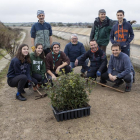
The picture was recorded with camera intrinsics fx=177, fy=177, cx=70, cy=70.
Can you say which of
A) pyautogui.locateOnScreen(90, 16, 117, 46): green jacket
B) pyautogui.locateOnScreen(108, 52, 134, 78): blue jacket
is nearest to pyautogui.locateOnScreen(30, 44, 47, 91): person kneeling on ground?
pyautogui.locateOnScreen(108, 52, 134, 78): blue jacket

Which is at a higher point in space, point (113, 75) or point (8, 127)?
point (113, 75)

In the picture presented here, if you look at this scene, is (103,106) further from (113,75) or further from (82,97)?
(113,75)

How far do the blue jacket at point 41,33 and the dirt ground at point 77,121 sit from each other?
178cm

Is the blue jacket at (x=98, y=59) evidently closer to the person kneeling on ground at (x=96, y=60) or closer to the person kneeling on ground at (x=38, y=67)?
the person kneeling on ground at (x=96, y=60)

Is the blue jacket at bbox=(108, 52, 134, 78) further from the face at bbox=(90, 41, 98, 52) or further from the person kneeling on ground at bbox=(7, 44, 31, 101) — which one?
the person kneeling on ground at bbox=(7, 44, 31, 101)

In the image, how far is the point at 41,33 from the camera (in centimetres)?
524

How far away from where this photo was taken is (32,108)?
12.8 ft

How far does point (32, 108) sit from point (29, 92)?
1.07 metres

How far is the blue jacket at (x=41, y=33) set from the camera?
522 cm

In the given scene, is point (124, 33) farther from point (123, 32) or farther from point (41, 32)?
point (41, 32)

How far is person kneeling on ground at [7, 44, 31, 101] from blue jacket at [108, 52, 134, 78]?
2.23m

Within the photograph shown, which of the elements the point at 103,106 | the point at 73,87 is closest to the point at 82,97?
the point at 73,87

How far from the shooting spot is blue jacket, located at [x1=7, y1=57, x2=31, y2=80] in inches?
163

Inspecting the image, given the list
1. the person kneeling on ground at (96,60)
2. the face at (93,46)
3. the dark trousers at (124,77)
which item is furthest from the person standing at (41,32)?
the dark trousers at (124,77)
